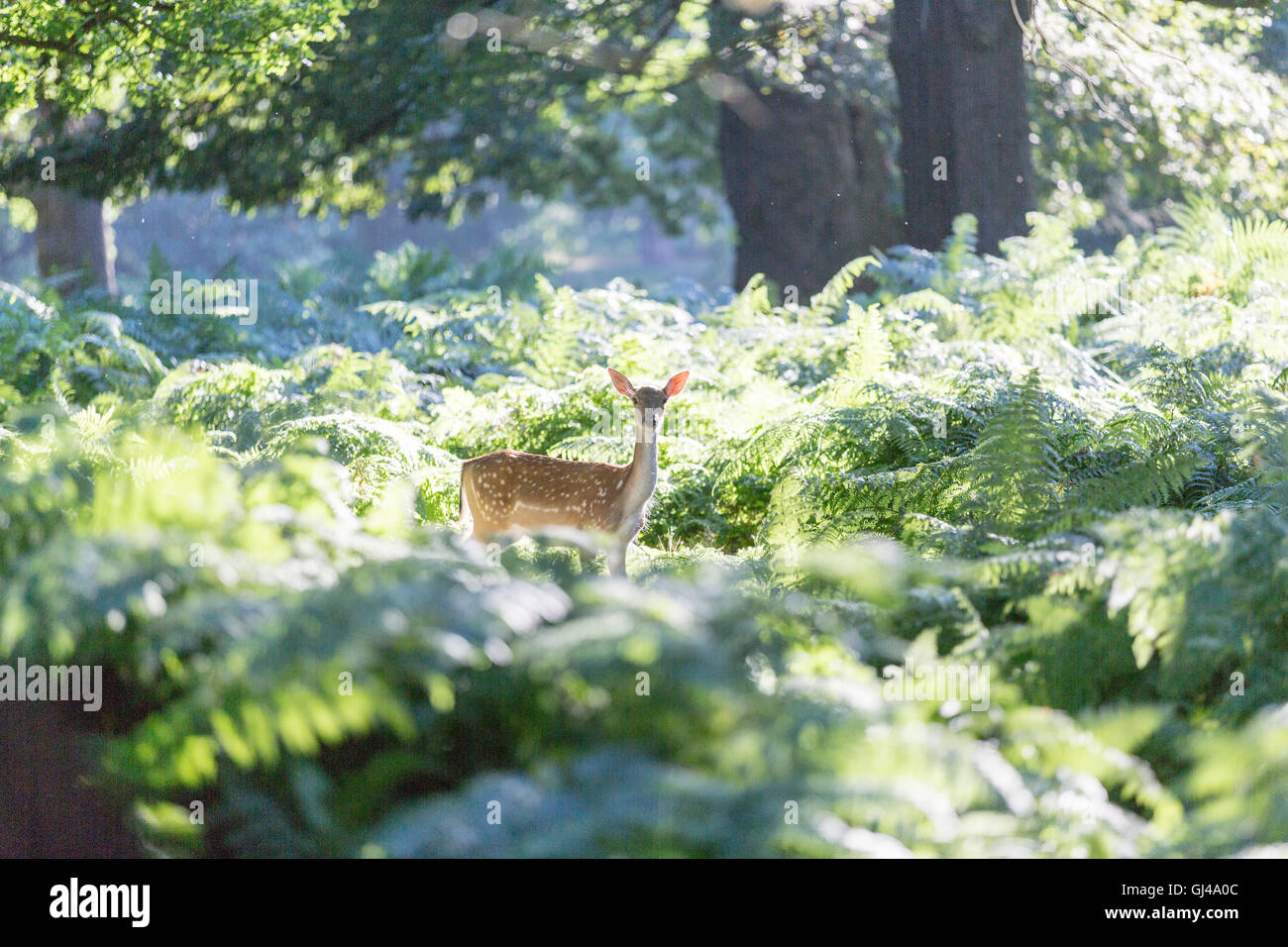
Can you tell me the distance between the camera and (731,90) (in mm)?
13922

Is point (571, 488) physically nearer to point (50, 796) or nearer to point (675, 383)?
point (675, 383)

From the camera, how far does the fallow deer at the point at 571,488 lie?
17.9ft

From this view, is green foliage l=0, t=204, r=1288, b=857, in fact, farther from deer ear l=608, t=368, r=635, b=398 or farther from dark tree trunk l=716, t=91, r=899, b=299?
dark tree trunk l=716, t=91, r=899, b=299

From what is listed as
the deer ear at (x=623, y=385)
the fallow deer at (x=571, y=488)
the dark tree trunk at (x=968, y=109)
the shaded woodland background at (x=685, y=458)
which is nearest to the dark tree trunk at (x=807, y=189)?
the shaded woodland background at (x=685, y=458)

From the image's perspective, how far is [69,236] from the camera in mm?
14344

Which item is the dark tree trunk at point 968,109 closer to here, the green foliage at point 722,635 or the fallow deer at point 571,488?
the green foliage at point 722,635

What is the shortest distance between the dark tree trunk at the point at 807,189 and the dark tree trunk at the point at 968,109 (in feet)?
5.76

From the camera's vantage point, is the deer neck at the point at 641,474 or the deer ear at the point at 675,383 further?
the deer ear at the point at 675,383

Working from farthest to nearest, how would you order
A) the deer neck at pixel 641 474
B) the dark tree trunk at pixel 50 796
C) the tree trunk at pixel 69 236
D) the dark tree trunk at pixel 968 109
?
the tree trunk at pixel 69 236, the dark tree trunk at pixel 968 109, the deer neck at pixel 641 474, the dark tree trunk at pixel 50 796

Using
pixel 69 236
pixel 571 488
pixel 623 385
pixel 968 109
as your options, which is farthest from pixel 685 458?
pixel 69 236

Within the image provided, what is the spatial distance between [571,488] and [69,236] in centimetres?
1097

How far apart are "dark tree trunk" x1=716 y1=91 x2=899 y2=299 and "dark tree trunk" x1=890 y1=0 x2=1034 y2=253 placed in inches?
69.1

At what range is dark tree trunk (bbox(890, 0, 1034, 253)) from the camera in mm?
11406

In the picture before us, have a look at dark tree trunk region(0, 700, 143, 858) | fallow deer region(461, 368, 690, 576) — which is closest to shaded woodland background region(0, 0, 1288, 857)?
dark tree trunk region(0, 700, 143, 858)
